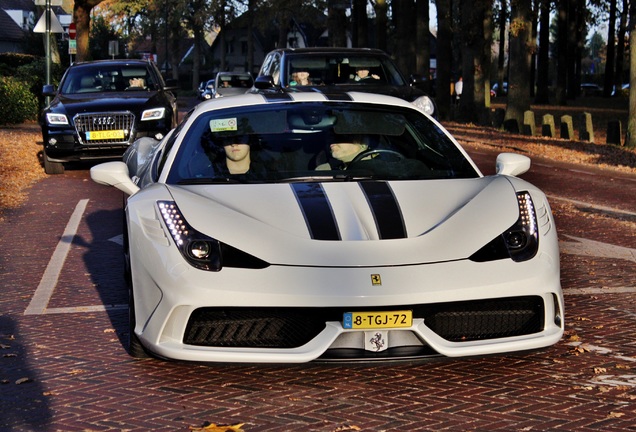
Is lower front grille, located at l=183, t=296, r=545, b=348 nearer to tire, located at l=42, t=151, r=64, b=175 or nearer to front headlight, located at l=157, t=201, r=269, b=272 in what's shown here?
front headlight, located at l=157, t=201, r=269, b=272

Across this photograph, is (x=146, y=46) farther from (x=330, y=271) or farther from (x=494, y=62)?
(x=330, y=271)

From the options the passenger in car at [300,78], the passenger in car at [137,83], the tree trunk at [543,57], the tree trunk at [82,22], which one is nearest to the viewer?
the passenger in car at [300,78]

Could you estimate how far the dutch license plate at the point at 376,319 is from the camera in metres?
5.27

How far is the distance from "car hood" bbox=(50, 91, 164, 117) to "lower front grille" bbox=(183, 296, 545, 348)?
509 inches

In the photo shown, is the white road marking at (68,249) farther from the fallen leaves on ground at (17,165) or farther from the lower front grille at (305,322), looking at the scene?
the lower front grille at (305,322)

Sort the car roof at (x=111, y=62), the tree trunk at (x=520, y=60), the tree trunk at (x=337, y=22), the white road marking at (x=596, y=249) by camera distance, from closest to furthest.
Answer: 1. the white road marking at (x=596, y=249)
2. the car roof at (x=111, y=62)
3. the tree trunk at (x=520, y=60)
4. the tree trunk at (x=337, y=22)

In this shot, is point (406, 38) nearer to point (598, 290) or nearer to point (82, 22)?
point (82, 22)

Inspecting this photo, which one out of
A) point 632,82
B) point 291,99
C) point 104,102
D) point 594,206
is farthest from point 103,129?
point 291,99

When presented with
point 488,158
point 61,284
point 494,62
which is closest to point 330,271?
point 61,284

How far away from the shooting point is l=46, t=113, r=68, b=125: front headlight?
58.5 feet

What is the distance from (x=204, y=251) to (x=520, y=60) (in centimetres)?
2447

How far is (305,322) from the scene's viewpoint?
17.5 ft

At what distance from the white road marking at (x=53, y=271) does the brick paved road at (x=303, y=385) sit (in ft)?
0.27

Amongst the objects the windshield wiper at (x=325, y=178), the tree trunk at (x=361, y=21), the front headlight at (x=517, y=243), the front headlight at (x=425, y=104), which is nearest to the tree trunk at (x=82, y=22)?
the tree trunk at (x=361, y=21)
